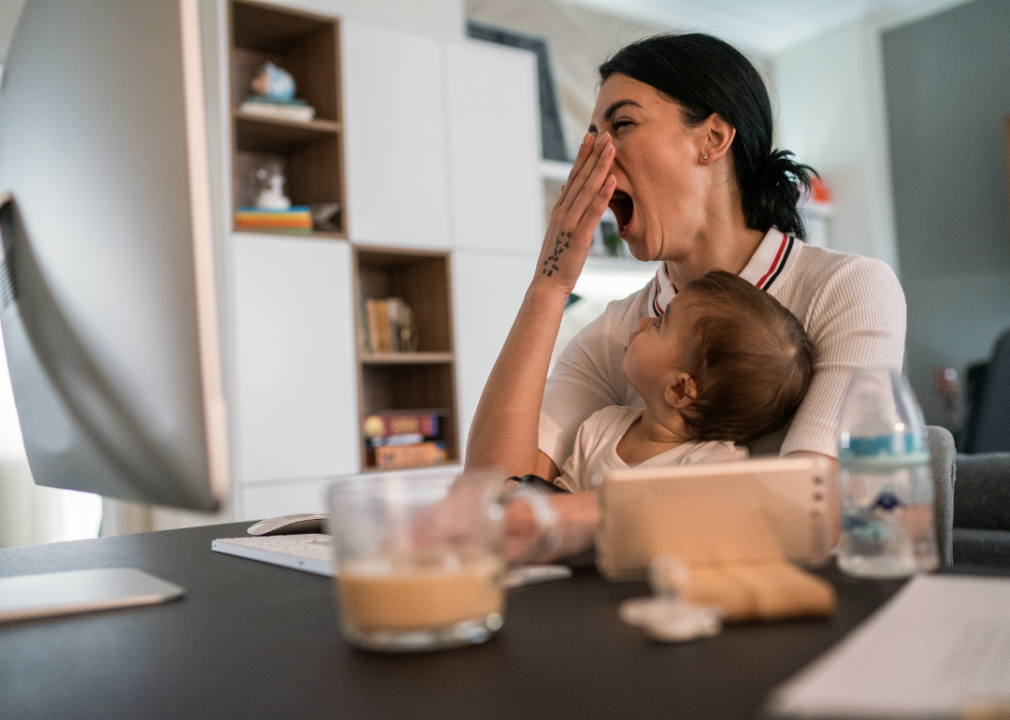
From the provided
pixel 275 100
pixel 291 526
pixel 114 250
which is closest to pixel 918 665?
pixel 114 250

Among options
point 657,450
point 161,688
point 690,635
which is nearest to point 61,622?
point 161,688

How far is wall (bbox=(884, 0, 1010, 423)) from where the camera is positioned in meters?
4.86

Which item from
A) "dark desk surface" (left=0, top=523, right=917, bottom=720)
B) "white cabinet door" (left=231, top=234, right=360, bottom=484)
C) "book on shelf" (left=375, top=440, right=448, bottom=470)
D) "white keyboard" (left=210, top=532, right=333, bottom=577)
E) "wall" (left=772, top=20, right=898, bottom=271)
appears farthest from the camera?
"wall" (left=772, top=20, right=898, bottom=271)

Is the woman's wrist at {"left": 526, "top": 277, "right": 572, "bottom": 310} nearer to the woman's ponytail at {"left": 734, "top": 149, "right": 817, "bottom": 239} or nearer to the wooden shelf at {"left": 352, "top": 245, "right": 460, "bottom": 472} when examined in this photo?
the woman's ponytail at {"left": 734, "top": 149, "right": 817, "bottom": 239}

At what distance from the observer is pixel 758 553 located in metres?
0.62

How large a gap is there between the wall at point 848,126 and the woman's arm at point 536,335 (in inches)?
164

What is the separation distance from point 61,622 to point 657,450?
826 millimetres

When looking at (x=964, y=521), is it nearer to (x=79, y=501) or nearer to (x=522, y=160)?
(x=522, y=160)

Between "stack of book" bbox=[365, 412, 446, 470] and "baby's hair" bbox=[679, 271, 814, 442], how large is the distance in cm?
228

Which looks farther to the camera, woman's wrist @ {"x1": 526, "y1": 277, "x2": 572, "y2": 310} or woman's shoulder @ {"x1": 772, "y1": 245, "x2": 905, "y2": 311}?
woman's wrist @ {"x1": 526, "y1": 277, "x2": 572, "y2": 310}

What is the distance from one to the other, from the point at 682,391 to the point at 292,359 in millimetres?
2138

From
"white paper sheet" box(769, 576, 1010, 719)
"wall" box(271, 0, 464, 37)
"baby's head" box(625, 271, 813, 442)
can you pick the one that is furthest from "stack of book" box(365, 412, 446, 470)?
"white paper sheet" box(769, 576, 1010, 719)

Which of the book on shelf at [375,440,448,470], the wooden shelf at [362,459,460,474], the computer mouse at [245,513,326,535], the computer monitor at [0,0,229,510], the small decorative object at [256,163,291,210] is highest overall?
the small decorative object at [256,163,291,210]

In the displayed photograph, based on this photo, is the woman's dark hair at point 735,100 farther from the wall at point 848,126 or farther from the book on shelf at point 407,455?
the wall at point 848,126
